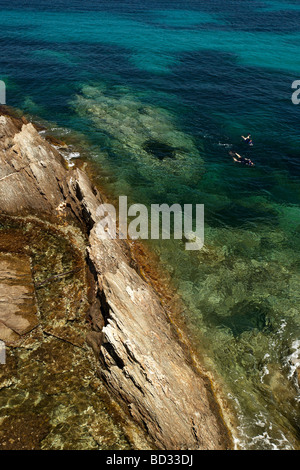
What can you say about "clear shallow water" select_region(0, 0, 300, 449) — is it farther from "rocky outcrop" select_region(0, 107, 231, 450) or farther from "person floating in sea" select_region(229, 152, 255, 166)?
"rocky outcrop" select_region(0, 107, 231, 450)

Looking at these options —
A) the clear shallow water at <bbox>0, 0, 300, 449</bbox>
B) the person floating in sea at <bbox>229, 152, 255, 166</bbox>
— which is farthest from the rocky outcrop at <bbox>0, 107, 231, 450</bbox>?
the person floating in sea at <bbox>229, 152, 255, 166</bbox>

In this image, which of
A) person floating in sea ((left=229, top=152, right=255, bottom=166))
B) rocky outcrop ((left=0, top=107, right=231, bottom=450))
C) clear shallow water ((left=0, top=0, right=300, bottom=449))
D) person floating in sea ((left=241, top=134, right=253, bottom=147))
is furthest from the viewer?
person floating in sea ((left=241, top=134, right=253, bottom=147))

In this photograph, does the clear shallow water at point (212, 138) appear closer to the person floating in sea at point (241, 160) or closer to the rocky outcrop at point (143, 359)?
the person floating in sea at point (241, 160)

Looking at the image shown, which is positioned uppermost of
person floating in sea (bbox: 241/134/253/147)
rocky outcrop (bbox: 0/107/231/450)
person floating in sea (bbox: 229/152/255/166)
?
person floating in sea (bbox: 241/134/253/147)

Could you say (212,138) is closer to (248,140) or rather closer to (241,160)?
(248,140)

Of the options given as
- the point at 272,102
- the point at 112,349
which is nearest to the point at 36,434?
the point at 112,349

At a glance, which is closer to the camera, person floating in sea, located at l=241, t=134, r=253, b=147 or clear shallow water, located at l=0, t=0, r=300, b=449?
clear shallow water, located at l=0, t=0, r=300, b=449

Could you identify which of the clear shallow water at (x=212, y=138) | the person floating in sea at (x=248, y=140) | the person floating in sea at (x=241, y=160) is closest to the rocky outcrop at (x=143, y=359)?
the clear shallow water at (x=212, y=138)

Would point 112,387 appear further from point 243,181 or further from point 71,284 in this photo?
point 243,181
